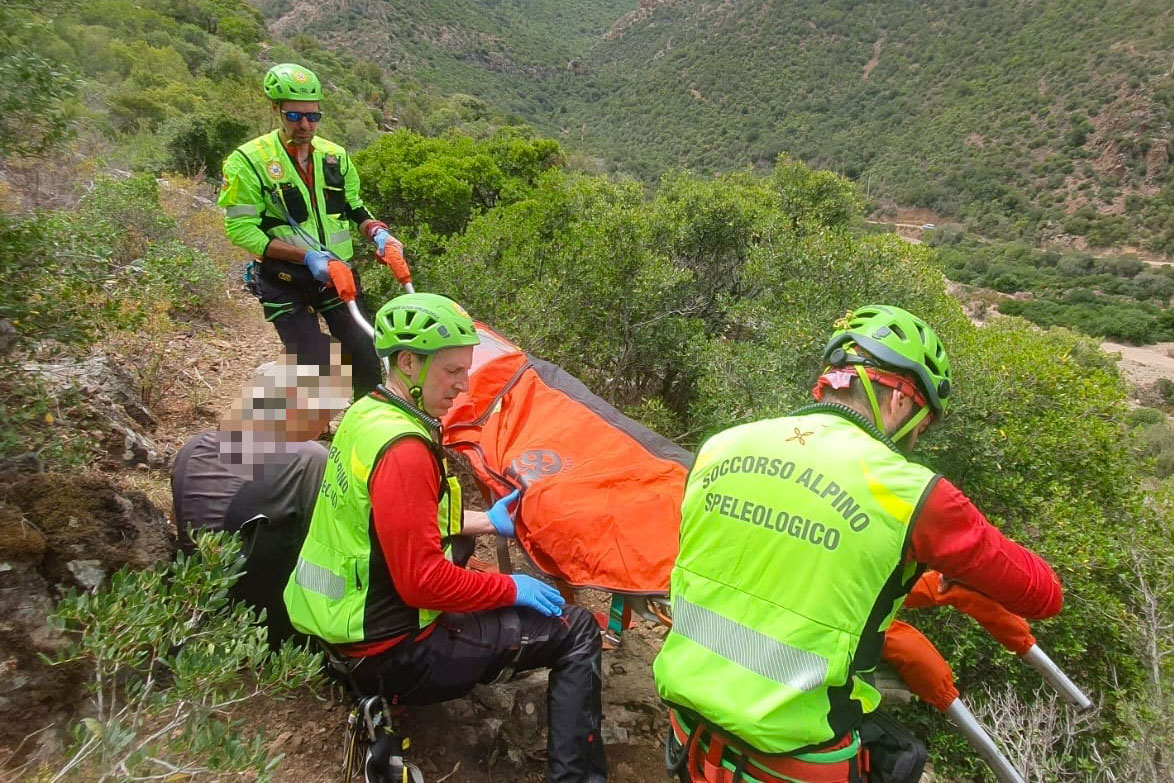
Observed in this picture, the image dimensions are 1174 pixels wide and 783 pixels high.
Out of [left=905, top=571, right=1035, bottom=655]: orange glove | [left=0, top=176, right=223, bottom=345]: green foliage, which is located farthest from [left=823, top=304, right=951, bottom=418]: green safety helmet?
[left=0, top=176, right=223, bottom=345]: green foliage

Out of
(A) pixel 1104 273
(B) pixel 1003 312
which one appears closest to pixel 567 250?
(B) pixel 1003 312

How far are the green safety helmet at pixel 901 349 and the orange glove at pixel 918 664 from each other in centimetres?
78

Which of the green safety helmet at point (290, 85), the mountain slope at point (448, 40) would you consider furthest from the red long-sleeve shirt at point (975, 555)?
the mountain slope at point (448, 40)

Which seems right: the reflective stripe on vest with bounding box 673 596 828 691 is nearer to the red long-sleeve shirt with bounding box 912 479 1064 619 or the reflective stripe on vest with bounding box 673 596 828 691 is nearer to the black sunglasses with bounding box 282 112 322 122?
the red long-sleeve shirt with bounding box 912 479 1064 619

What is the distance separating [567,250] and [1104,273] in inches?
2240

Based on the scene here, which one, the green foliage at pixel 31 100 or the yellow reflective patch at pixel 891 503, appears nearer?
the yellow reflective patch at pixel 891 503

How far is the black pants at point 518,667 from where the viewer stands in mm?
2457

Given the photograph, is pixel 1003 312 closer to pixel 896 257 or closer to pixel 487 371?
pixel 896 257

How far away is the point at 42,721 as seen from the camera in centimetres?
221

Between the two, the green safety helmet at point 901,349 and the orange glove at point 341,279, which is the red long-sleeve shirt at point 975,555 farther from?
the orange glove at point 341,279

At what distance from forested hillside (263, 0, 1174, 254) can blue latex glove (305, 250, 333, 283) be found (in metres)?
58.3

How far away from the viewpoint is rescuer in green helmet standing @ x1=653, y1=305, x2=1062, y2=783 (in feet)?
5.57

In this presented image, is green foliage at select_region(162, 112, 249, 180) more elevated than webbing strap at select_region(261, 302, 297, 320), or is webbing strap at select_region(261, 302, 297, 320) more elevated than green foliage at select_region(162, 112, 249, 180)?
green foliage at select_region(162, 112, 249, 180)

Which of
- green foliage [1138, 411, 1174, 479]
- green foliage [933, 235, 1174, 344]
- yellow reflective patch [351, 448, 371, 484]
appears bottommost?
green foliage [1138, 411, 1174, 479]
